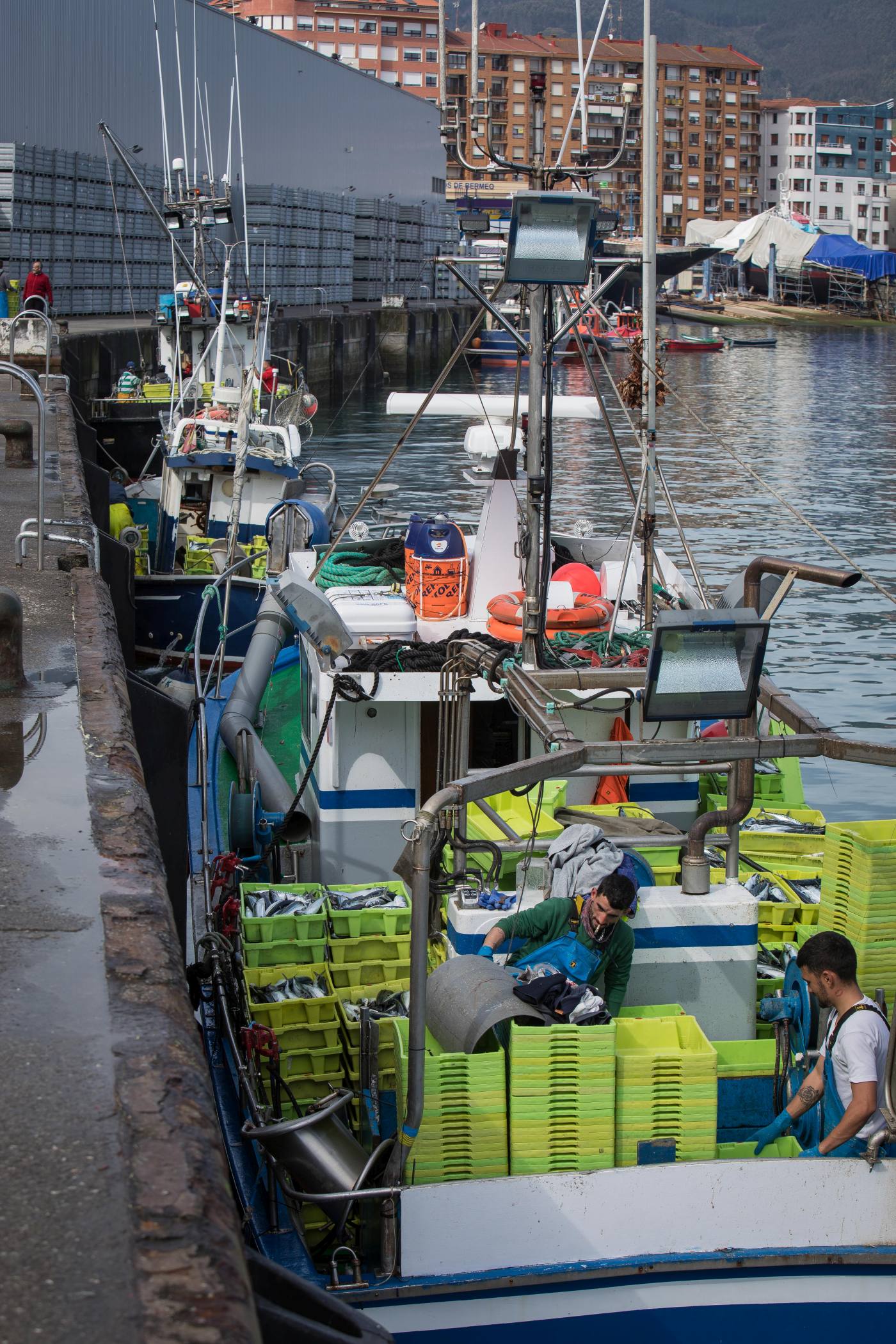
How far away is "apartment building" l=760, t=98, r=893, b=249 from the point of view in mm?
131125

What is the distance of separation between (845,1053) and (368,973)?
225 centimetres

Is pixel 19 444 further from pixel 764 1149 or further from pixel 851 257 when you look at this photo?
pixel 851 257

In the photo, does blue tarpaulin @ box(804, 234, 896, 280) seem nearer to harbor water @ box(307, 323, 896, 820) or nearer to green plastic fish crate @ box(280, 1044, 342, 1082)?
harbor water @ box(307, 323, 896, 820)

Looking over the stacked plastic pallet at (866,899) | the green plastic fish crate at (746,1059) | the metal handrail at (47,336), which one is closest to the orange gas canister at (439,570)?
the stacked plastic pallet at (866,899)

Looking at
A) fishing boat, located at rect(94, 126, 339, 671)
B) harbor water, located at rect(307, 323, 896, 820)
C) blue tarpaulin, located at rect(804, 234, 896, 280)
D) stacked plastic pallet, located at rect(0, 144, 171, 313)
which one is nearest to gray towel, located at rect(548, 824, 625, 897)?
harbor water, located at rect(307, 323, 896, 820)

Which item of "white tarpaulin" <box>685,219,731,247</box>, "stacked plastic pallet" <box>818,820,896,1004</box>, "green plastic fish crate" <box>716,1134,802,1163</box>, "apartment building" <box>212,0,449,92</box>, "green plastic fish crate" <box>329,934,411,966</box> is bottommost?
"green plastic fish crate" <box>716,1134,802,1163</box>

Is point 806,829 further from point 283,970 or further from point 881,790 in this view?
point 881,790

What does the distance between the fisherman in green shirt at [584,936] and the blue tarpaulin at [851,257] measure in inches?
3773

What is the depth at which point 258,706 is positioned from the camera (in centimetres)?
1120

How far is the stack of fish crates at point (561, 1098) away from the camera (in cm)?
479

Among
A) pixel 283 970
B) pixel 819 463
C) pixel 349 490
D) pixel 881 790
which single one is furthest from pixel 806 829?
pixel 819 463

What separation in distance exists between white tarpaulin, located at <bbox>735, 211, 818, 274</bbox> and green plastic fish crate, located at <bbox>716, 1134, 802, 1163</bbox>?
98206 mm

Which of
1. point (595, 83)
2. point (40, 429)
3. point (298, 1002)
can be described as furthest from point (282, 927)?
point (595, 83)

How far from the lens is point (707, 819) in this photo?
5559 millimetres
